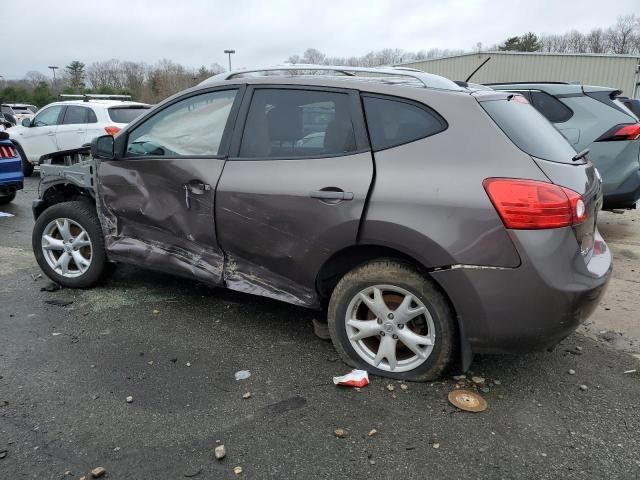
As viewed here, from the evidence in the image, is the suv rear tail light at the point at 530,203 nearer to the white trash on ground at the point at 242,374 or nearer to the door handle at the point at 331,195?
the door handle at the point at 331,195

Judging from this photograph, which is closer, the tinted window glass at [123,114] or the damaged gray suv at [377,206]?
the damaged gray suv at [377,206]

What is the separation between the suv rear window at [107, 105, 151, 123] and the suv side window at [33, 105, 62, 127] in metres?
1.48

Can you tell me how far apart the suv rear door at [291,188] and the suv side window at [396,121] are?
0.23 feet

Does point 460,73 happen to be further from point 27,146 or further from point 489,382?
point 489,382

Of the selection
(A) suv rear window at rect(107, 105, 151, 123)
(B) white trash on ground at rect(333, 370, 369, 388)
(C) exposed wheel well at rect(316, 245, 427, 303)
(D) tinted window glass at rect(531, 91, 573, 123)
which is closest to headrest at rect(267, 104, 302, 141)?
(C) exposed wheel well at rect(316, 245, 427, 303)

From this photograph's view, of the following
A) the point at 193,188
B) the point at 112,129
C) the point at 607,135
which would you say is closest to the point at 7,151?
the point at 112,129

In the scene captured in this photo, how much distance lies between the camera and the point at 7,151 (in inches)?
308

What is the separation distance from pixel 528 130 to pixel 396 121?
2.41ft

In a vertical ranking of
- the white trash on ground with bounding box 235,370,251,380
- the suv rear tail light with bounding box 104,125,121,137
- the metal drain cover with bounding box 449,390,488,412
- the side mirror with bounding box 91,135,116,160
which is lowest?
the metal drain cover with bounding box 449,390,488,412

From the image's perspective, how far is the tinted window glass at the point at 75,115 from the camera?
10.3 metres

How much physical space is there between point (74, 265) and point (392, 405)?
10.0 ft

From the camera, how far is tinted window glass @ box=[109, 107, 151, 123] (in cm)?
1017

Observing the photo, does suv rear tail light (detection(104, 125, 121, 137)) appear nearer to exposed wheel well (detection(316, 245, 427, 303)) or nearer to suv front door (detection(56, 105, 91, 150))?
suv front door (detection(56, 105, 91, 150))

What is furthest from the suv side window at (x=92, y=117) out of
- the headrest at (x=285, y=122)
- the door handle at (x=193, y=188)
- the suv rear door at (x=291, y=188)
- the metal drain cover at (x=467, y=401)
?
the metal drain cover at (x=467, y=401)
